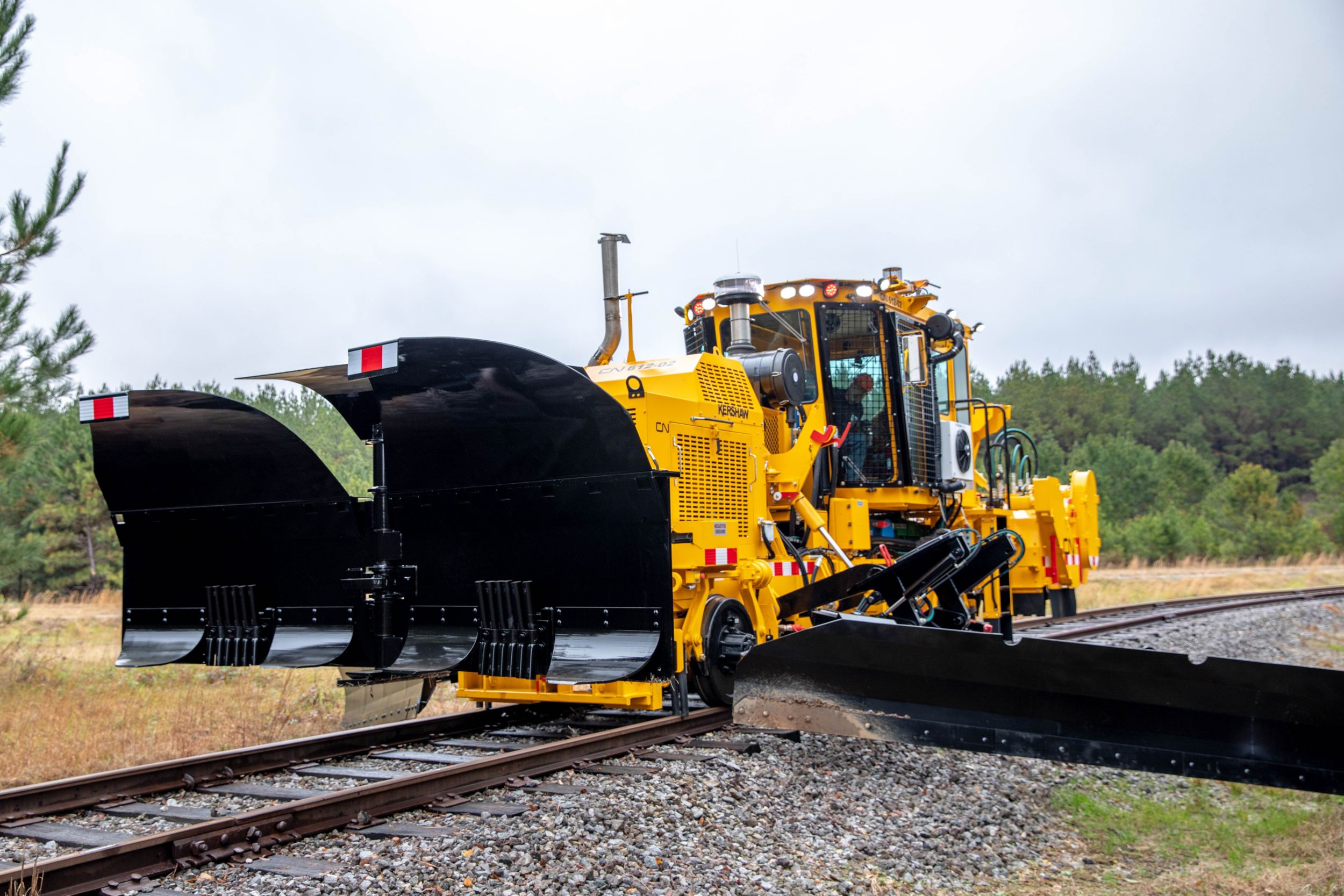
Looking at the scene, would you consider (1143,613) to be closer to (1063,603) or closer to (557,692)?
(1063,603)

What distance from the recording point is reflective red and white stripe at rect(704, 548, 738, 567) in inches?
263

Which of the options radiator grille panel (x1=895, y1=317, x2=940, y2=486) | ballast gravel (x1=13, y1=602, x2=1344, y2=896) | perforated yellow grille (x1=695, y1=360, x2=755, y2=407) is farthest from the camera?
radiator grille panel (x1=895, y1=317, x2=940, y2=486)

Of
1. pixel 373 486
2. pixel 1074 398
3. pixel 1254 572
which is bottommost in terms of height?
pixel 1254 572

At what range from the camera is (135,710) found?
30.0 ft

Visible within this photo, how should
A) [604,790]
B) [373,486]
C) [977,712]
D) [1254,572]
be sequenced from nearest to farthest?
1. [977,712]
2. [604,790]
3. [373,486]
4. [1254,572]

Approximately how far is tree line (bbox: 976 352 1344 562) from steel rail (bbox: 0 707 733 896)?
33.0 m

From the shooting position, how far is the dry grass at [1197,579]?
2206 cm

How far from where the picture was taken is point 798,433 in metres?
8.32

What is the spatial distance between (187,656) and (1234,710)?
5783 mm

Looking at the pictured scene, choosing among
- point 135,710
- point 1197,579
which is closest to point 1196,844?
point 135,710

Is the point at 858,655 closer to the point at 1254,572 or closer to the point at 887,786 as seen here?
the point at 887,786

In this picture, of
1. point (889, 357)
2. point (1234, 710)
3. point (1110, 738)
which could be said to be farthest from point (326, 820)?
point (889, 357)

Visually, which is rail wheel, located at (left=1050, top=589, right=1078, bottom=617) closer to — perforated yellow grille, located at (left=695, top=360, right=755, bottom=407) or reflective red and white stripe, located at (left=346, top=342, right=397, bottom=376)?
perforated yellow grille, located at (left=695, top=360, right=755, bottom=407)

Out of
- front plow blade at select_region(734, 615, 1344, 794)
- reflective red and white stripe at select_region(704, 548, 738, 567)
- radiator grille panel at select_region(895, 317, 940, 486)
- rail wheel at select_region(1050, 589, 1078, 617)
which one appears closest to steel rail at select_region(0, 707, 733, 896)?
reflective red and white stripe at select_region(704, 548, 738, 567)
